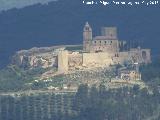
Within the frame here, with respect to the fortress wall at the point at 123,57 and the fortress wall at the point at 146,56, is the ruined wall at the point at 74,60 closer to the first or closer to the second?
the fortress wall at the point at 123,57

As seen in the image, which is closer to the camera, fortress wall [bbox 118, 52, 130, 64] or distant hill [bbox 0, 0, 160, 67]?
fortress wall [bbox 118, 52, 130, 64]

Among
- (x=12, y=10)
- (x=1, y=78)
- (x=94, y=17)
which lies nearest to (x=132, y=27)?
(x=94, y=17)

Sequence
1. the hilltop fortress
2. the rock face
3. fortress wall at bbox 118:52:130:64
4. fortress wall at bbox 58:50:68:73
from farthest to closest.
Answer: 1. fortress wall at bbox 118:52:130:64
2. the rock face
3. the hilltop fortress
4. fortress wall at bbox 58:50:68:73

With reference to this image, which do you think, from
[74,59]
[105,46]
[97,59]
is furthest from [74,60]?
[105,46]

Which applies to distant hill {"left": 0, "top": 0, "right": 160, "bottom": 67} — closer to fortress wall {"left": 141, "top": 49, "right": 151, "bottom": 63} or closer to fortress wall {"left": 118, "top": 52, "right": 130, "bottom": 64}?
fortress wall {"left": 141, "top": 49, "right": 151, "bottom": 63}

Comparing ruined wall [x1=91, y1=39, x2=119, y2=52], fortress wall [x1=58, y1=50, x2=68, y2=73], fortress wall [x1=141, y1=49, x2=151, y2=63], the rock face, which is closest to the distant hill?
the rock face

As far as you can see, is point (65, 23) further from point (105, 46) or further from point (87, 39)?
point (105, 46)
